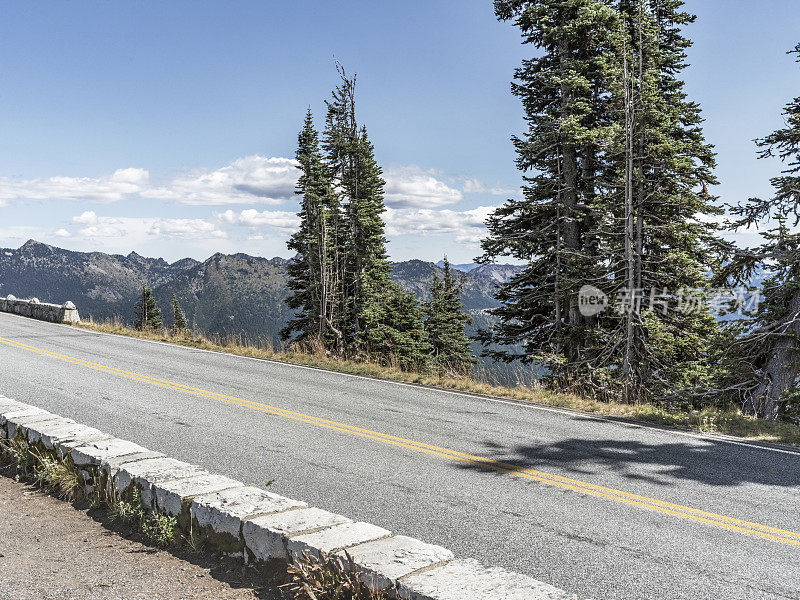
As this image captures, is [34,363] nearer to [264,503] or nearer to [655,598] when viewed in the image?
[264,503]

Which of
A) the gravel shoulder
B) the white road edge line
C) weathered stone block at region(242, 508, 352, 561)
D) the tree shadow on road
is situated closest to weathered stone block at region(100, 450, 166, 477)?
the gravel shoulder

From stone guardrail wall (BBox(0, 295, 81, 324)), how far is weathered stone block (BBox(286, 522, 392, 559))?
22532 mm

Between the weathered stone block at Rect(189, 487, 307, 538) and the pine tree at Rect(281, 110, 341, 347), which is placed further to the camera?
the pine tree at Rect(281, 110, 341, 347)

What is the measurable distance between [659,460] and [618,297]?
10441 millimetres

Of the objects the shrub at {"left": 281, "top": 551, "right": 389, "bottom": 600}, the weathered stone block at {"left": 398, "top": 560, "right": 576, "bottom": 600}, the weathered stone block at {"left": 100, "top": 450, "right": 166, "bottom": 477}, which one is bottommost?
the shrub at {"left": 281, "top": 551, "right": 389, "bottom": 600}

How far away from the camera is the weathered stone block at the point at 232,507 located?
3988 millimetres

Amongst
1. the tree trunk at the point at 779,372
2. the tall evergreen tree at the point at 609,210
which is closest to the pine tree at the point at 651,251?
the tall evergreen tree at the point at 609,210

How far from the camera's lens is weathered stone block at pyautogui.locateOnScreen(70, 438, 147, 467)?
523 cm

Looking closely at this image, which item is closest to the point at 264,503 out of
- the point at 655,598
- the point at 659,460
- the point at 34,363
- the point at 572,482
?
the point at 655,598

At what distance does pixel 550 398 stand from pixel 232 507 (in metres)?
8.03

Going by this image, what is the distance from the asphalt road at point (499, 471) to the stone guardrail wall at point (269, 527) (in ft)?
2.92

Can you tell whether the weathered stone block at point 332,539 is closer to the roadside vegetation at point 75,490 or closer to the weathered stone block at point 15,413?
the roadside vegetation at point 75,490

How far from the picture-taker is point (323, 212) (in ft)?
81.7

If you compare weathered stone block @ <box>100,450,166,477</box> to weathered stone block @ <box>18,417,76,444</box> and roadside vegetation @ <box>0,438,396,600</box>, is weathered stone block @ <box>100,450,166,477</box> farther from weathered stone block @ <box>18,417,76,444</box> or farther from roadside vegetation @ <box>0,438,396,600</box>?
weathered stone block @ <box>18,417,76,444</box>
